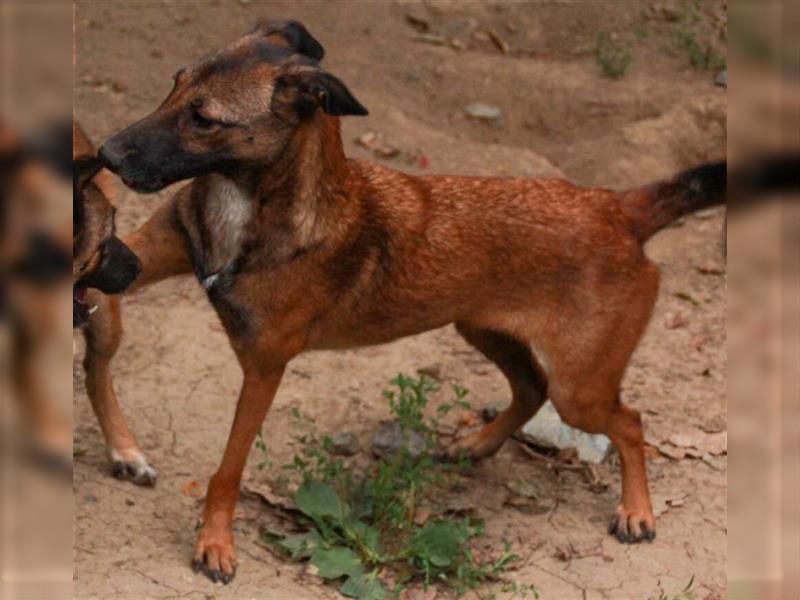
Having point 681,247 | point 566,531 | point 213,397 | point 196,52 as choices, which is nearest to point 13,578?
point 566,531

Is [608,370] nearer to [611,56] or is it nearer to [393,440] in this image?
[393,440]

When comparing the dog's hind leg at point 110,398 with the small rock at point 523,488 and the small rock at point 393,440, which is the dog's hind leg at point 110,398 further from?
the small rock at point 523,488

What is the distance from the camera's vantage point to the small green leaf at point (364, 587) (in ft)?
15.8

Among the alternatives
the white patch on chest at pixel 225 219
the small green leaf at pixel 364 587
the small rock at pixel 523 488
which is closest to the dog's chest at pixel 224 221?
the white patch on chest at pixel 225 219

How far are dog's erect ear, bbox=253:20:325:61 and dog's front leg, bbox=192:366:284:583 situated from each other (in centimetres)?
123

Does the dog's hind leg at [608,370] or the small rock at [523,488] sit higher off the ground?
the dog's hind leg at [608,370]

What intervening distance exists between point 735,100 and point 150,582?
3.95m

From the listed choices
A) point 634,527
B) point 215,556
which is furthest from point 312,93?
point 634,527

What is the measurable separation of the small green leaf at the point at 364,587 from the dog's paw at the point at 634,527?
47.5 inches

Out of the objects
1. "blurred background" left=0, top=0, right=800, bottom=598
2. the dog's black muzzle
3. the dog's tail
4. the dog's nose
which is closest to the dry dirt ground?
"blurred background" left=0, top=0, right=800, bottom=598

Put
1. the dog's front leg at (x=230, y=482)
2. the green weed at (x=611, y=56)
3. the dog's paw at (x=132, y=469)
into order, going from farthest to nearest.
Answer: the green weed at (x=611, y=56) < the dog's paw at (x=132, y=469) < the dog's front leg at (x=230, y=482)

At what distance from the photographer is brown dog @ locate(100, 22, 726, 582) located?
14.3ft

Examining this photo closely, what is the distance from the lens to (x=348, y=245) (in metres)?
4.85

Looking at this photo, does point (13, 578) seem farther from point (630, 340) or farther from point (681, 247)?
point (681, 247)
